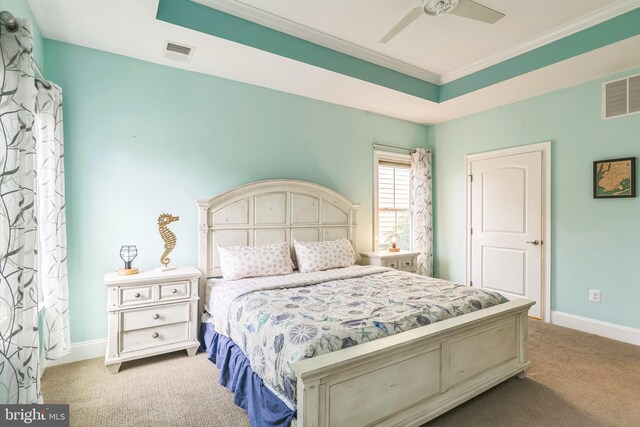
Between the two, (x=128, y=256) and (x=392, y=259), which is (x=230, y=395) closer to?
(x=128, y=256)

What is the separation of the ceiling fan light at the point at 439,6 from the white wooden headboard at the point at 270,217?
204cm

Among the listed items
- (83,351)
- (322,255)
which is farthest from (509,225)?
(83,351)

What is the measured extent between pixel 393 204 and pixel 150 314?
342 cm

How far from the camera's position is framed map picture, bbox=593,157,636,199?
3.09 metres

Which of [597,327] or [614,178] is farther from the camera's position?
[597,327]

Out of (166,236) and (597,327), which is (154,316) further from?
(597,327)

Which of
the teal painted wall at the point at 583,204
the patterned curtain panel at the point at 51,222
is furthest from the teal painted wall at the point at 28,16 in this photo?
the teal painted wall at the point at 583,204

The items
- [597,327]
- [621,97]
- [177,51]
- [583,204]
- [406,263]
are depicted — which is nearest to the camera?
[177,51]

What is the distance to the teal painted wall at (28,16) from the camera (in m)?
1.84

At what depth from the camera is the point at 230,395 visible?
2.21 metres

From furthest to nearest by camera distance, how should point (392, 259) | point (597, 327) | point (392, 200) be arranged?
point (392, 200) < point (392, 259) < point (597, 327)

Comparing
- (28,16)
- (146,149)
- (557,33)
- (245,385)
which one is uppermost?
(557,33)

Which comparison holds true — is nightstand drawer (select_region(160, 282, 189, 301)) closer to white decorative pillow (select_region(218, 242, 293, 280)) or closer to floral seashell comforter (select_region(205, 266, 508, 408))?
floral seashell comforter (select_region(205, 266, 508, 408))

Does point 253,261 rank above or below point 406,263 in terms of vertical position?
above
